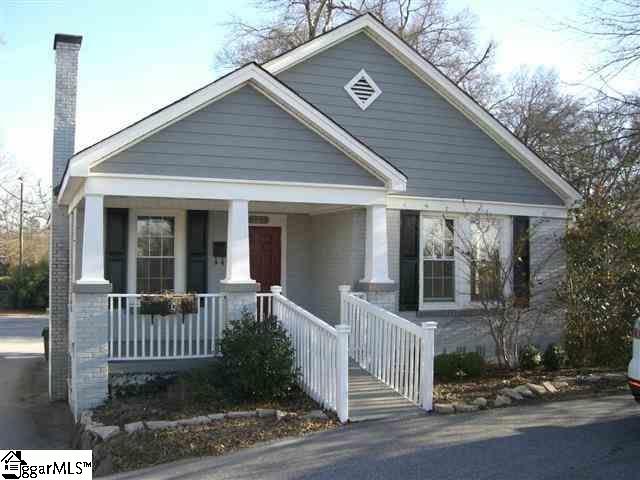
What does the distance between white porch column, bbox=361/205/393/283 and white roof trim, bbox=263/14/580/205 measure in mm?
3361

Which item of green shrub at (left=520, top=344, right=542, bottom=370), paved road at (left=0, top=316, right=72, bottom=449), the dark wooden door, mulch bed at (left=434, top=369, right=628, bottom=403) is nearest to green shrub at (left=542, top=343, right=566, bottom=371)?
green shrub at (left=520, top=344, right=542, bottom=370)

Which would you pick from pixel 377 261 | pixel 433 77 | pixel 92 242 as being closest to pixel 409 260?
pixel 377 261

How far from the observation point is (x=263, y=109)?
10430mm

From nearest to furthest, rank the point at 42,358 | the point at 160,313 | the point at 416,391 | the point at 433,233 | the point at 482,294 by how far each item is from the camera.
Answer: the point at 416,391, the point at 160,313, the point at 482,294, the point at 433,233, the point at 42,358

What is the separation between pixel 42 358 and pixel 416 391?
14.2 metres

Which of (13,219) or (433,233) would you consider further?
(13,219)

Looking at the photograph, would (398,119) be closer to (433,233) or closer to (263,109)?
(433,233)

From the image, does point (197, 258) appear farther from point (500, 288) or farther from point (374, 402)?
point (500, 288)

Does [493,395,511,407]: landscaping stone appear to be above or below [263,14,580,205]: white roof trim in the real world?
below

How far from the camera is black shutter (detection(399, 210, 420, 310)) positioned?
12.4 meters

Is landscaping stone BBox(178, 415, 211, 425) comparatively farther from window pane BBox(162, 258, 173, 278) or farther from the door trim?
the door trim

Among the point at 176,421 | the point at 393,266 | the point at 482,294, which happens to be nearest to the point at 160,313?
the point at 176,421

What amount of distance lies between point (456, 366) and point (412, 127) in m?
4.69

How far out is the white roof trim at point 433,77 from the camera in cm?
1255
